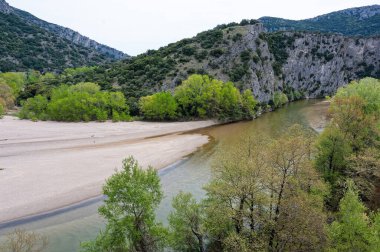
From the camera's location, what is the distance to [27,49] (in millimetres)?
177000

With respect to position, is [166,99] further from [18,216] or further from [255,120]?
[18,216]

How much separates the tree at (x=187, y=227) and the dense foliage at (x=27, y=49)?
165 metres

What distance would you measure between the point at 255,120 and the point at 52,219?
69270 millimetres

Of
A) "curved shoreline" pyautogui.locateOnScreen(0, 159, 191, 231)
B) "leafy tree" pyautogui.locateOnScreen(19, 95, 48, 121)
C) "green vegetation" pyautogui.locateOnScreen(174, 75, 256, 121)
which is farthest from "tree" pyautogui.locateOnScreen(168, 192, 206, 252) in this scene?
"leafy tree" pyautogui.locateOnScreen(19, 95, 48, 121)

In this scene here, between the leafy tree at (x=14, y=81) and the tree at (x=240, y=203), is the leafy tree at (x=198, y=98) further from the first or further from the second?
the leafy tree at (x=14, y=81)

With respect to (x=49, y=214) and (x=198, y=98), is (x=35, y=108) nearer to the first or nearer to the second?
(x=198, y=98)

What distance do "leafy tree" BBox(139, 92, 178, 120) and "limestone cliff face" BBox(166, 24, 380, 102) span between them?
2053 cm

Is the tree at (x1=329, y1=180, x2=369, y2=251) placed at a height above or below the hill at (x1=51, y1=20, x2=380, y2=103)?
below

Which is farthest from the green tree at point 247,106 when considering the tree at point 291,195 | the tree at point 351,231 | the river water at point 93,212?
the tree at point 351,231

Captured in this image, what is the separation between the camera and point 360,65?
613ft

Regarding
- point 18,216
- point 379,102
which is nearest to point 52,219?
point 18,216

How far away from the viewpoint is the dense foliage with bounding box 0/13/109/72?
545 ft

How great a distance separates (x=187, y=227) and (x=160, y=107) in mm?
65280

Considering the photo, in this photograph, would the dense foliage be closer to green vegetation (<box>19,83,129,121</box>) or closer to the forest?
green vegetation (<box>19,83,129,121</box>)
